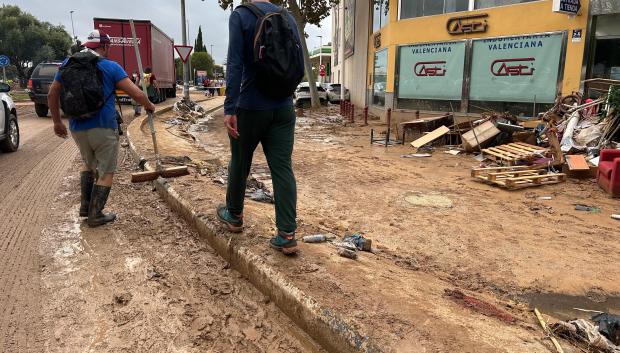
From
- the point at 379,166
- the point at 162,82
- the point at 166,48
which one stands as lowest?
the point at 379,166

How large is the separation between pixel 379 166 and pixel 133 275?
7264 mm

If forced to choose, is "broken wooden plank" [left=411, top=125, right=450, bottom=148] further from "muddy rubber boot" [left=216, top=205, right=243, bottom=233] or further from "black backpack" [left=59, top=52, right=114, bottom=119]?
"black backpack" [left=59, top=52, right=114, bottom=119]

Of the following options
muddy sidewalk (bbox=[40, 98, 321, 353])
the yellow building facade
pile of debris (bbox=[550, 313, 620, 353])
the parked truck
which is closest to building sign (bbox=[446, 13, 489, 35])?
the yellow building facade

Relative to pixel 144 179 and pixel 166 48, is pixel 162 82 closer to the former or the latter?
pixel 166 48

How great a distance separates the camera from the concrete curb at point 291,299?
8.11 ft

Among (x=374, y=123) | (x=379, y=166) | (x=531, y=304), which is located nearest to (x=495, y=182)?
(x=379, y=166)

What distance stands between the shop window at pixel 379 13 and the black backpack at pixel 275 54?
17.5m

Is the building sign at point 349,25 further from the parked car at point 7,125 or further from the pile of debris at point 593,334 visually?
the pile of debris at point 593,334

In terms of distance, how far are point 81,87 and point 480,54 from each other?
14.0 meters

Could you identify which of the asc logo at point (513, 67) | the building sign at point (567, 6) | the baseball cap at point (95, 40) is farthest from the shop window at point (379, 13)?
the baseball cap at point (95, 40)

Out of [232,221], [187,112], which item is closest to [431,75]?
[187,112]

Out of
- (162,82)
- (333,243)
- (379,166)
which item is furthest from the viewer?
(162,82)

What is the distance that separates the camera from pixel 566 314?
3656 millimetres

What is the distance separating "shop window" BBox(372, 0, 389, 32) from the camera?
19856 mm
